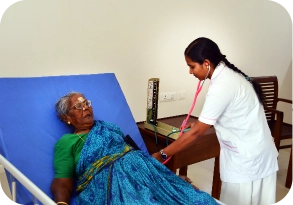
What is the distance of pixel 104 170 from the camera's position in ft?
5.12

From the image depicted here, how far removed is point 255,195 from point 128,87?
4.49 ft

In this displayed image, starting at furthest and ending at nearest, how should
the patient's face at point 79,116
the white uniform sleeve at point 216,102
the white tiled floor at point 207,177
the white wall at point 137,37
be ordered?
the white tiled floor at point 207,177
the white wall at point 137,37
the patient's face at point 79,116
the white uniform sleeve at point 216,102

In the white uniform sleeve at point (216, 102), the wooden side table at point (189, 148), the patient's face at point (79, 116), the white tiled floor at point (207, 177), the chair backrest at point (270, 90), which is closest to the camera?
the white uniform sleeve at point (216, 102)

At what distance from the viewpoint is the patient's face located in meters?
1.75

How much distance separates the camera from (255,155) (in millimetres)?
1706

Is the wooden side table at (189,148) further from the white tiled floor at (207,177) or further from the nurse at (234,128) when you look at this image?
the white tiled floor at (207,177)

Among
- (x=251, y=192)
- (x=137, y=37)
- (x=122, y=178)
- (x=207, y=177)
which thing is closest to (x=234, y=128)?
(x=251, y=192)

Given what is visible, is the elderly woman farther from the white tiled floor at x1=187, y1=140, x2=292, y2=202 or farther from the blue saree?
the white tiled floor at x1=187, y1=140, x2=292, y2=202

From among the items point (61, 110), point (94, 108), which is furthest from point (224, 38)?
point (61, 110)

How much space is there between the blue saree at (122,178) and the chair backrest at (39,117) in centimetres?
20

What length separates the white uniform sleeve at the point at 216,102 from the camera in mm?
1585

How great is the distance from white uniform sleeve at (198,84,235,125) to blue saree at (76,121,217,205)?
33 cm

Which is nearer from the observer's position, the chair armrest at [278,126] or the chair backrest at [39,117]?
the chair backrest at [39,117]

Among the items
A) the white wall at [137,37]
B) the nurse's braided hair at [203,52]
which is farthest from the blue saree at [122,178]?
the white wall at [137,37]
